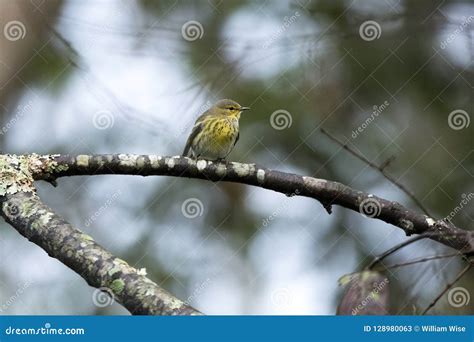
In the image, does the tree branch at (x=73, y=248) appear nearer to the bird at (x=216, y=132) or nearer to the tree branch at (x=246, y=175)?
the tree branch at (x=246, y=175)

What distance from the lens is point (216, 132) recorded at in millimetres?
5457

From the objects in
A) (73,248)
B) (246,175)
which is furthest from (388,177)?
(73,248)

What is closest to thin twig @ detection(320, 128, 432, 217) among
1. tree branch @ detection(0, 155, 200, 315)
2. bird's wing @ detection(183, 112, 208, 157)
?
tree branch @ detection(0, 155, 200, 315)

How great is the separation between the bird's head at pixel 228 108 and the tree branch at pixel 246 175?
2.18m

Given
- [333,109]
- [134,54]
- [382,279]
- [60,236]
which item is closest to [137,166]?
[60,236]

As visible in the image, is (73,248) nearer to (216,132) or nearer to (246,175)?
(246,175)

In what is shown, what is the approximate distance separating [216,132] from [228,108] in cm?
34

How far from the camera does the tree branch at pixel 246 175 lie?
3.29 metres

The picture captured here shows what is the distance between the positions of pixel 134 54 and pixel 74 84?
1.75ft

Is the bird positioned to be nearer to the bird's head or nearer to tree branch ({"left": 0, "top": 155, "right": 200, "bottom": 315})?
the bird's head

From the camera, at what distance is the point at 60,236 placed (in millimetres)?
2855

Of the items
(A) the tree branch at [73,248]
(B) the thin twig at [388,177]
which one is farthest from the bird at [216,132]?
(B) the thin twig at [388,177]

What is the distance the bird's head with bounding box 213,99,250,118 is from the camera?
223 inches

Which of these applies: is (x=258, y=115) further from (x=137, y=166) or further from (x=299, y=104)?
(x=137, y=166)
